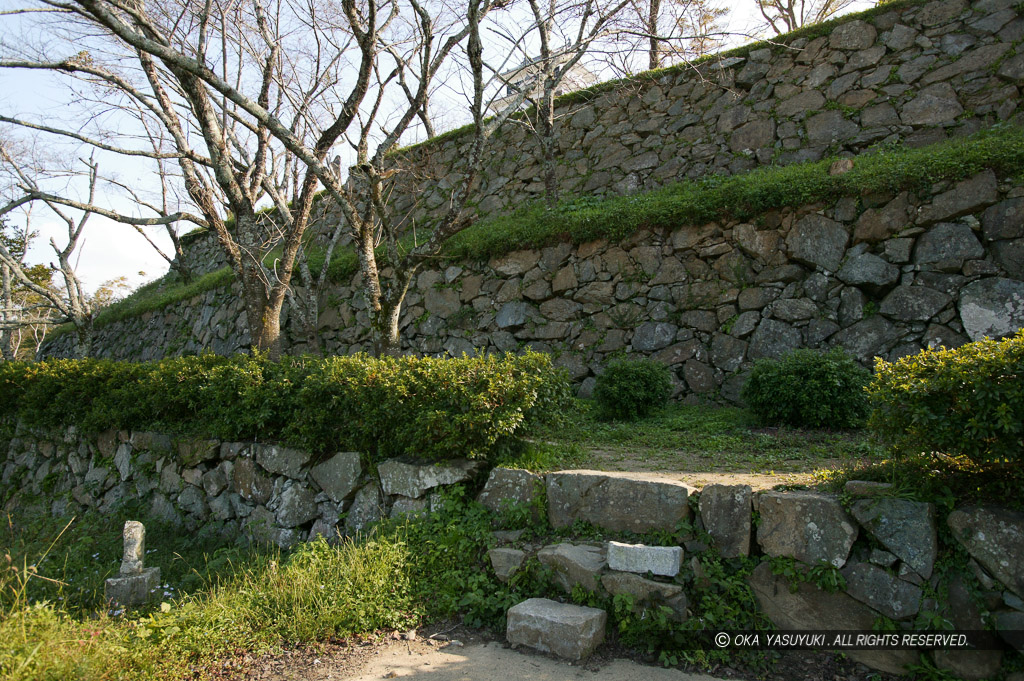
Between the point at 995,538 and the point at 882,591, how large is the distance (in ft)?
1.90

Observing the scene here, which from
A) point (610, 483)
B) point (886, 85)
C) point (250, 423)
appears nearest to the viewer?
point (610, 483)

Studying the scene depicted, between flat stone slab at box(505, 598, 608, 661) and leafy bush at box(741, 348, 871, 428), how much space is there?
3.00m

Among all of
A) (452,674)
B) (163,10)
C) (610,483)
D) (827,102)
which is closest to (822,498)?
(610,483)

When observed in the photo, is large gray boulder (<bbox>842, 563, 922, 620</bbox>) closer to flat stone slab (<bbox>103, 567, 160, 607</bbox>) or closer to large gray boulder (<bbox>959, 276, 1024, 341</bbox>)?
large gray boulder (<bbox>959, 276, 1024, 341</bbox>)

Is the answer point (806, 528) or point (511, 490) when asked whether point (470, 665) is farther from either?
point (806, 528)

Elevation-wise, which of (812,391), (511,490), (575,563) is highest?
(812,391)

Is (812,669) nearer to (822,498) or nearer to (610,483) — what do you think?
(822,498)

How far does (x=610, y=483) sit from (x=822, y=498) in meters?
1.24

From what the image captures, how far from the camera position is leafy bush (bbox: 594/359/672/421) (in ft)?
20.9

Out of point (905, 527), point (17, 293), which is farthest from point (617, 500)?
point (17, 293)

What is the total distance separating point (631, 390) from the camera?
6.34 m

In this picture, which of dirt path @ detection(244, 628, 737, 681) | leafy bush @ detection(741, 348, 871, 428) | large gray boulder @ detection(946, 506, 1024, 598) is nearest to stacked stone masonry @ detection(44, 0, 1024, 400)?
leafy bush @ detection(741, 348, 871, 428)

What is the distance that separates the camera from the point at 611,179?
9625 mm

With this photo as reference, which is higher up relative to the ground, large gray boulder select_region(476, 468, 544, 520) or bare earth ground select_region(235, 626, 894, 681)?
large gray boulder select_region(476, 468, 544, 520)
